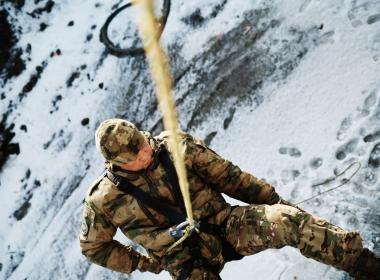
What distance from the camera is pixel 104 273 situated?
4578mm

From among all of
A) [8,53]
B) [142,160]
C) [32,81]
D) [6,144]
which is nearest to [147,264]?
[142,160]

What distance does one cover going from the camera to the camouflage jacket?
2895 mm

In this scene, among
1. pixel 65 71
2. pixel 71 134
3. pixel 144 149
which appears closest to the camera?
pixel 144 149

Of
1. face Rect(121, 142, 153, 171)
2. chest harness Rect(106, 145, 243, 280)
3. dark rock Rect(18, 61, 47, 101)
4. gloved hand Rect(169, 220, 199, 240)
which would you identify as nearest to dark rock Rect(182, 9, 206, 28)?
dark rock Rect(18, 61, 47, 101)

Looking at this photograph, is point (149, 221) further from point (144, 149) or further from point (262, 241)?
point (262, 241)

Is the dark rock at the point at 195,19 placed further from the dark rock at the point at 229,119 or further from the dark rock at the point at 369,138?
the dark rock at the point at 369,138

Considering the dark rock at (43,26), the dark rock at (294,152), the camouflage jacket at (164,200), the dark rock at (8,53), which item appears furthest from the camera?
the dark rock at (43,26)

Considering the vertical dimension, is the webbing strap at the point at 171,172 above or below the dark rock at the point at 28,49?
below

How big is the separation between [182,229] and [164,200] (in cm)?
26

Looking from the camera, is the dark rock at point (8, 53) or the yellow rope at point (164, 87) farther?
the dark rock at point (8, 53)

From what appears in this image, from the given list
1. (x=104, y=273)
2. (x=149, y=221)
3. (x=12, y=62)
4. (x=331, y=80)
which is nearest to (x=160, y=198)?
(x=149, y=221)

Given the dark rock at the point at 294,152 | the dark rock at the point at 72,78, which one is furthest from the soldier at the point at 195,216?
the dark rock at the point at 72,78

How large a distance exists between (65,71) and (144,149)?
466 centimetres

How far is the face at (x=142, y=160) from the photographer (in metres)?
2.72
